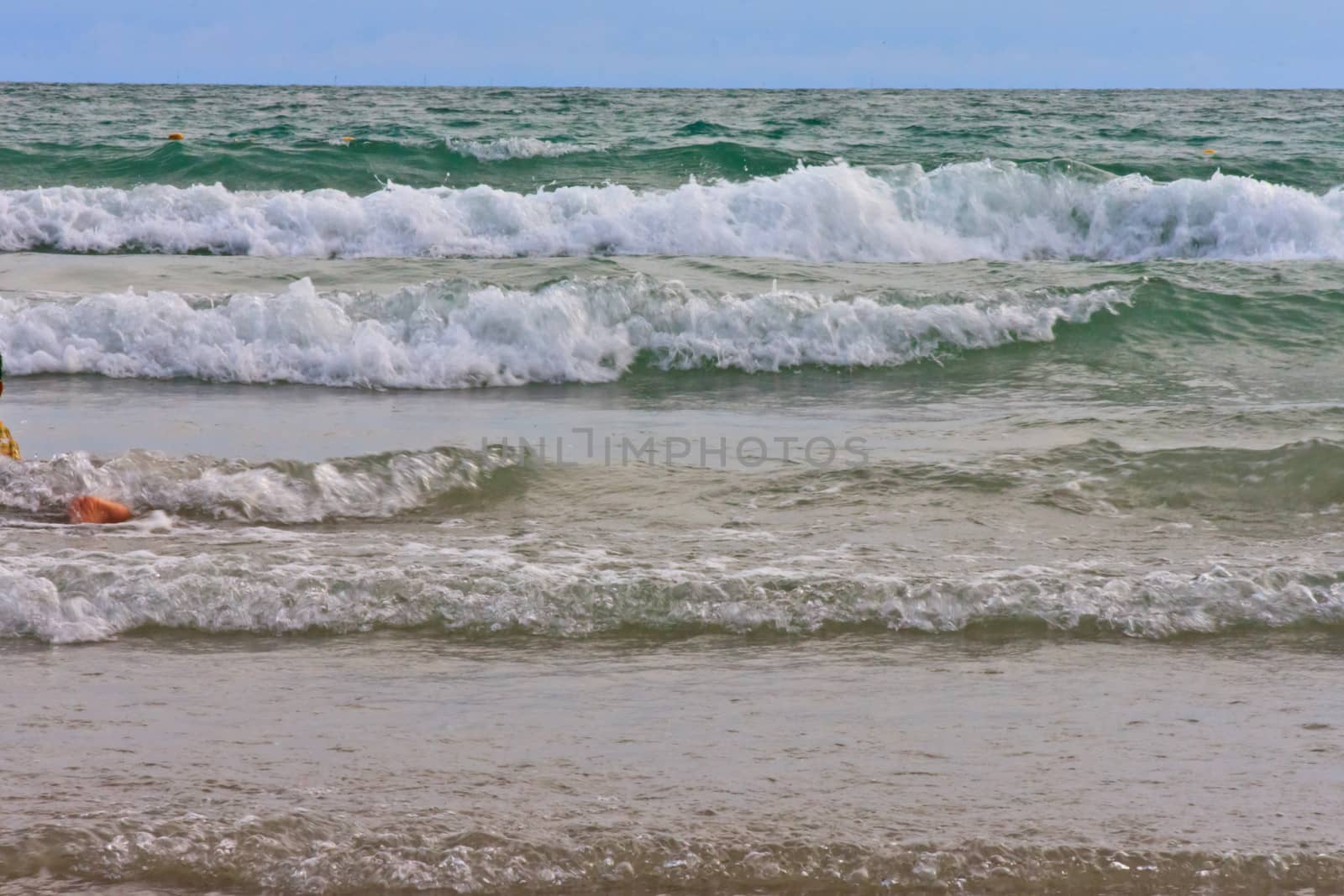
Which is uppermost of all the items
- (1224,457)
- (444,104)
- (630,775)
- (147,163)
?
(444,104)

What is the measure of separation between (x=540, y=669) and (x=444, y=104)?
25.8m

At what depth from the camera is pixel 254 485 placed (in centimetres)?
598

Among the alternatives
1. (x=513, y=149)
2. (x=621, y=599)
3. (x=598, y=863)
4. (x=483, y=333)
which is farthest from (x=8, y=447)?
(x=513, y=149)

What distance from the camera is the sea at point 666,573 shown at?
304 cm

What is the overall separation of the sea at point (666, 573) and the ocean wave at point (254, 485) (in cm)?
2

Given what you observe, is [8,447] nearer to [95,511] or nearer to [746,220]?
[95,511]

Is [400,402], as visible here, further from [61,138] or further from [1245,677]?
[61,138]

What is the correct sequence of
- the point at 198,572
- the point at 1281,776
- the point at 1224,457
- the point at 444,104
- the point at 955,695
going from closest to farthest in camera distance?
the point at 1281,776 → the point at 955,695 → the point at 198,572 → the point at 1224,457 → the point at 444,104

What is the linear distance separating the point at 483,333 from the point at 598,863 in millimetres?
7310

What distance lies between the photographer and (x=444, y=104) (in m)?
28.4

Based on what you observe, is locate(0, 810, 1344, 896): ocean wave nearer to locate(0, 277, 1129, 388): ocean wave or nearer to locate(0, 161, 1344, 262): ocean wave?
locate(0, 277, 1129, 388): ocean wave

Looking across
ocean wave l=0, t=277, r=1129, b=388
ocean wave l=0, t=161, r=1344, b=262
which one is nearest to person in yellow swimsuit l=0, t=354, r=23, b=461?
ocean wave l=0, t=277, r=1129, b=388

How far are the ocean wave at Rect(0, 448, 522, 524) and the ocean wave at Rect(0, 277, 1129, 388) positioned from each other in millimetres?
3113

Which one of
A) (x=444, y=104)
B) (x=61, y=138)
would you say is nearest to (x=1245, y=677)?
A: (x=61, y=138)
